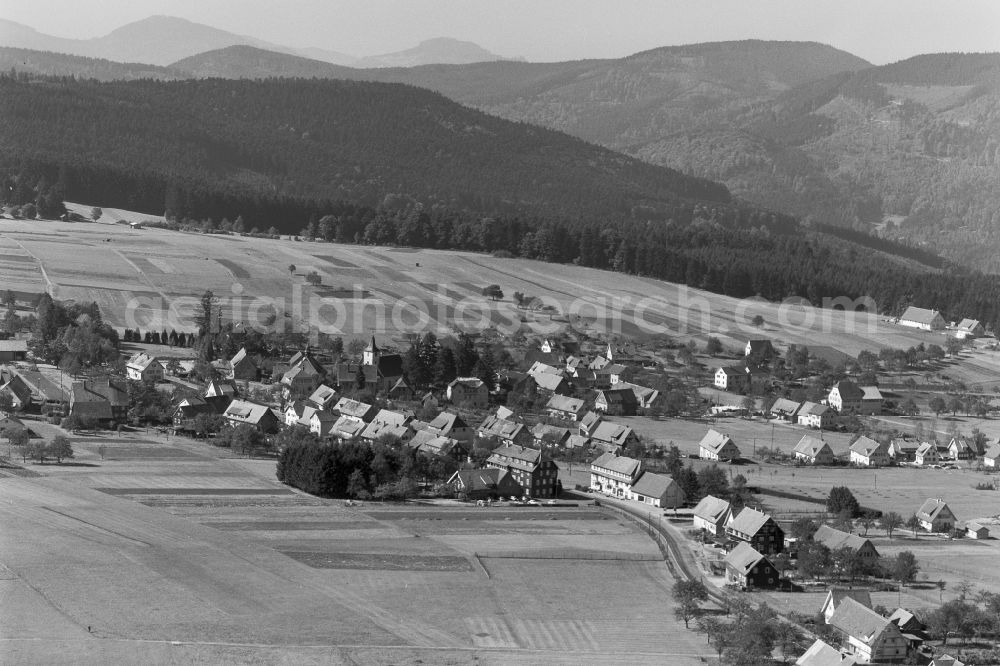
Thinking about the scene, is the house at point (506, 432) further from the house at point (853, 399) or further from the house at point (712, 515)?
the house at point (853, 399)

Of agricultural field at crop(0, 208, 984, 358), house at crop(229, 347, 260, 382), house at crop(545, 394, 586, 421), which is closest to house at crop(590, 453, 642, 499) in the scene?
house at crop(545, 394, 586, 421)

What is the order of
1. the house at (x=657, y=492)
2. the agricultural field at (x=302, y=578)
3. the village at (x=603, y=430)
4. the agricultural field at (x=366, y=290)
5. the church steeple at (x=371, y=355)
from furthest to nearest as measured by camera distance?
1. the agricultural field at (x=366, y=290)
2. the church steeple at (x=371, y=355)
3. the house at (x=657, y=492)
4. the village at (x=603, y=430)
5. the agricultural field at (x=302, y=578)

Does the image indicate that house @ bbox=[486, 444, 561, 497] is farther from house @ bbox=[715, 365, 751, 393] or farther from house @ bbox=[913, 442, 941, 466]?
house @ bbox=[715, 365, 751, 393]

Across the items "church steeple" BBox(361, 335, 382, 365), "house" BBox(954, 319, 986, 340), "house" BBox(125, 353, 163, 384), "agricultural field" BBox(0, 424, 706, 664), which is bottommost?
"agricultural field" BBox(0, 424, 706, 664)

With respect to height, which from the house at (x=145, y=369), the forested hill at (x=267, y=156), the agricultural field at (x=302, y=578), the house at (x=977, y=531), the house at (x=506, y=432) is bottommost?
the agricultural field at (x=302, y=578)

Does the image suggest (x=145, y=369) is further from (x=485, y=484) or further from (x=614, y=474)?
(x=614, y=474)


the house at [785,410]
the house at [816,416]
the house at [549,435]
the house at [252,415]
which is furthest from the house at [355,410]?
the house at [816,416]

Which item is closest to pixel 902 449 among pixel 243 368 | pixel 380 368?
pixel 380 368
